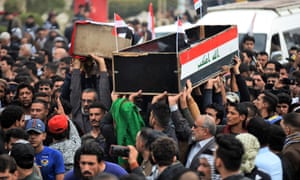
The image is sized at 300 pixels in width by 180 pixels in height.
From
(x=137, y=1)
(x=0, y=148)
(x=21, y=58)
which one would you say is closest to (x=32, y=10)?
(x=137, y=1)

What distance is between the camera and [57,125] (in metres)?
12.1

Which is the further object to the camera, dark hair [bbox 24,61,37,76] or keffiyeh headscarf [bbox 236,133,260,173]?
dark hair [bbox 24,61,37,76]

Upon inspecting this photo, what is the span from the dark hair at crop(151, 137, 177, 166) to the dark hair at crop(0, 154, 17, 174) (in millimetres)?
1244

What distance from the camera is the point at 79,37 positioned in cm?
1435

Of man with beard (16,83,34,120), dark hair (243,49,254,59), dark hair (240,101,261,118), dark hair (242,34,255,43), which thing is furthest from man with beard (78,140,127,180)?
dark hair (242,34,255,43)

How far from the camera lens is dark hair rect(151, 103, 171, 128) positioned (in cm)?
1176

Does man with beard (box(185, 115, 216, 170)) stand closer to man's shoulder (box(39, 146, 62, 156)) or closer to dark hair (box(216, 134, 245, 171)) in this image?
man's shoulder (box(39, 146, 62, 156))

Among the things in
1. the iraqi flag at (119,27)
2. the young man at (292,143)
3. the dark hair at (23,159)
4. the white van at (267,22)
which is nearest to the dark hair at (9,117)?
the dark hair at (23,159)

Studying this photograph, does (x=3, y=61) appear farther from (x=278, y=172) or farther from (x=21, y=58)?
Answer: (x=278, y=172)

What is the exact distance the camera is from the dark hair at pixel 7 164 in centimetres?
968

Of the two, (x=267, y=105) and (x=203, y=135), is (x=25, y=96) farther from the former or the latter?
(x=203, y=135)

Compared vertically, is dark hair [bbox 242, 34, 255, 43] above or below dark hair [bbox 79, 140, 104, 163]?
below

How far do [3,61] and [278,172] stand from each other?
10.7 metres

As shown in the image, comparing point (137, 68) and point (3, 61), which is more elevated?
point (137, 68)
